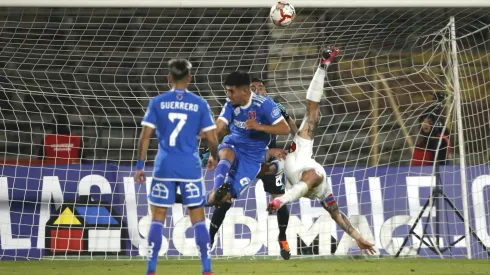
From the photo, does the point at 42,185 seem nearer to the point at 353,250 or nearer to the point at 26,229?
the point at 26,229

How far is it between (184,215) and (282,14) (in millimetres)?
3451

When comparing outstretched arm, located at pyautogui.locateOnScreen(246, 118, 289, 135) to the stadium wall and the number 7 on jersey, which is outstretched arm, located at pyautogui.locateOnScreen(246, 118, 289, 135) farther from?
the stadium wall

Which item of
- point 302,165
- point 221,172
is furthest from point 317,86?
point 221,172

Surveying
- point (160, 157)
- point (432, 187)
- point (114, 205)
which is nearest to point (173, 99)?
point (160, 157)

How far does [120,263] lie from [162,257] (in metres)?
1.20

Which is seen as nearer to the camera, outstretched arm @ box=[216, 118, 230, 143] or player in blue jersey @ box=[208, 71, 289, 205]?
player in blue jersey @ box=[208, 71, 289, 205]

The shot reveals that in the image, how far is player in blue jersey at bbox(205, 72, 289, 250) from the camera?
31.3ft

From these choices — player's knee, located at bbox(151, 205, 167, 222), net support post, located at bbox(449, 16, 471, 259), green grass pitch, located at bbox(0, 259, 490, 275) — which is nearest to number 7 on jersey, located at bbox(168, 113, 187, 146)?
player's knee, located at bbox(151, 205, 167, 222)

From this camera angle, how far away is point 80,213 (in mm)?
12336

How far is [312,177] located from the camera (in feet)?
32.2

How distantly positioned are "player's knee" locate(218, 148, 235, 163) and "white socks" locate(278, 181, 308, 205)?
0.95 meters

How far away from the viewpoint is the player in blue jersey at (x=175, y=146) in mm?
7414

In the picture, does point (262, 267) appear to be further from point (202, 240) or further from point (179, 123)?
point (179, 123)

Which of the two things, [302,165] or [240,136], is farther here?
[240,136]
